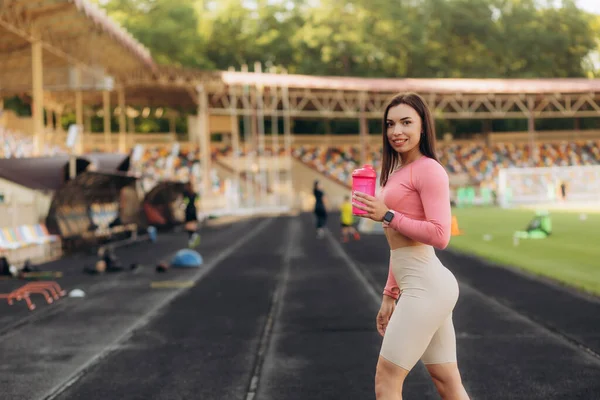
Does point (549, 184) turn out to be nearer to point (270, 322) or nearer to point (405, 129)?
point (270, 322)

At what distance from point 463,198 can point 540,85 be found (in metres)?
10.5

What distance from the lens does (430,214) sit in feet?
11.0

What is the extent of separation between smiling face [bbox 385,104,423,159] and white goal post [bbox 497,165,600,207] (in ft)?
139

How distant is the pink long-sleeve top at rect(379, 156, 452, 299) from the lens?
3.31 m

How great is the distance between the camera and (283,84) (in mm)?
46719

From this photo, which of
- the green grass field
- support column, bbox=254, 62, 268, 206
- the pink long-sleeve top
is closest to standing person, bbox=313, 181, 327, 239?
the green grass field

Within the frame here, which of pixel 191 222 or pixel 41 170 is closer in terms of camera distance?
pixel 41 170

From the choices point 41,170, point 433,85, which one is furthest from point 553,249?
point 433,85

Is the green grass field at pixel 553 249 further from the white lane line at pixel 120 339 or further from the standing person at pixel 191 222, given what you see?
the standing person at pixel 191 222

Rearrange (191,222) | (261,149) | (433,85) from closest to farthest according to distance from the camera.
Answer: (191,222)
(433,85)
(261,149)

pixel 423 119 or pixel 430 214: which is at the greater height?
pixel 423 119

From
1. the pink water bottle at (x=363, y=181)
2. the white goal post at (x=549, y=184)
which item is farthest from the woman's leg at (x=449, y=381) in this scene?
the white goal post at (x=549, y=184)

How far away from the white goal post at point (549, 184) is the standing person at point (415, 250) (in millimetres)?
42335

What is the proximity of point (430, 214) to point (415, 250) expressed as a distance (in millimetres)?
217
